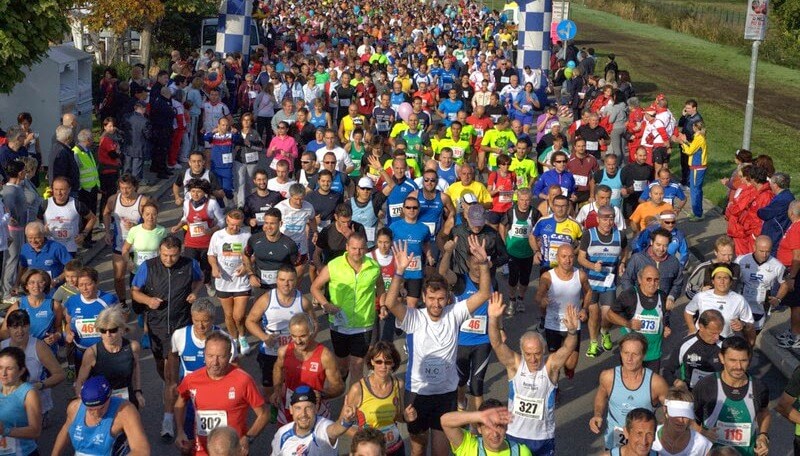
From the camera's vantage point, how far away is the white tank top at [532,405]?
709cm

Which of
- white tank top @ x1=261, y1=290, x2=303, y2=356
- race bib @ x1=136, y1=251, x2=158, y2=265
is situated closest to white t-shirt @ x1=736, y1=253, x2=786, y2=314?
white tank top @ x1=261, y1=290, x2=303, y2=356

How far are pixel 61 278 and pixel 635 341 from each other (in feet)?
18.0

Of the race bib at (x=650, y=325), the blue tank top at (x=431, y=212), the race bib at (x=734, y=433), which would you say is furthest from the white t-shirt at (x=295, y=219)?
the race bib at (x=734, y=433)

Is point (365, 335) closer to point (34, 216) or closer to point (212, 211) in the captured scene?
point (212, 211)

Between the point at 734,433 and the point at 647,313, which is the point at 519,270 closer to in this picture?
the point at 647,313

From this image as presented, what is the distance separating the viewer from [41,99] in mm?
19016

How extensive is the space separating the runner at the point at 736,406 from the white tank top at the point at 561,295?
2.55 meters

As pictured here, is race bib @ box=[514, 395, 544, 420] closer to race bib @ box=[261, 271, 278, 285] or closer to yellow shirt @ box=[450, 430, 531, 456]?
yellow shirt @ box=[450, 430, 531, 456]

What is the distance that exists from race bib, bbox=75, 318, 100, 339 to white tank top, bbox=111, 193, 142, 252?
2.83 m

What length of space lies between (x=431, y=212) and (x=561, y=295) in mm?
2511

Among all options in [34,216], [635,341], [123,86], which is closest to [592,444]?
[635,341]

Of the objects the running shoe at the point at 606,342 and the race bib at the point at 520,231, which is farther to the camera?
the race bib at the point at 520,231

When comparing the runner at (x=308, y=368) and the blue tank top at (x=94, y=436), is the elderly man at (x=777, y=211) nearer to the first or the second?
the runner at (x=308, y=368)

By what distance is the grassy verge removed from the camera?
75.8ft
